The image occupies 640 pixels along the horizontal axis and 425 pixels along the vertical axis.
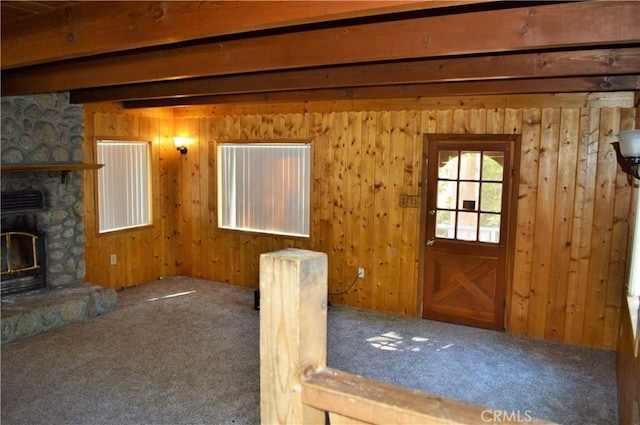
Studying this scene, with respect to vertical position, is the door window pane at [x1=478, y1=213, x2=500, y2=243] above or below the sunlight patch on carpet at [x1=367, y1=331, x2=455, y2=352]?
above

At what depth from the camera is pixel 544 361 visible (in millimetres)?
4453

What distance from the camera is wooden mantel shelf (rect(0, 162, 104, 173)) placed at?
4713 mm

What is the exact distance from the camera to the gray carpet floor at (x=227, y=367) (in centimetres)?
354

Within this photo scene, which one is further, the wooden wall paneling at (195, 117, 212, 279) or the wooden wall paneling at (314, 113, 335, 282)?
the wooden wall paneling at (195, 117, 212, 279)

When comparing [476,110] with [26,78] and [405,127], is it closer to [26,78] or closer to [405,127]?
[405,127]

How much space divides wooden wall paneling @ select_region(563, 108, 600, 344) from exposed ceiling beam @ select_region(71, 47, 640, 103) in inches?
55.0

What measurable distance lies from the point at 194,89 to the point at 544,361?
13.0 ft

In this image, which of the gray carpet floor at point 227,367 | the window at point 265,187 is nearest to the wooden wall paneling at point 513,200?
the gray carpet floor at point 227,367

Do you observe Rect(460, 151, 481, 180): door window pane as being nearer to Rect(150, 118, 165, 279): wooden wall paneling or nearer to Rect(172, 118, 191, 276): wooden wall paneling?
Rect(172, 118, 191, 276): wooden wall paneling

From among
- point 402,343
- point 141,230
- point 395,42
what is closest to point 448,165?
point 402,343

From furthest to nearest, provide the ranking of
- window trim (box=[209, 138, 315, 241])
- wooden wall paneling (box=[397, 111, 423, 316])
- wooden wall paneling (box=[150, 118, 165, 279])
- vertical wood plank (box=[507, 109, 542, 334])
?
wooden wall paneling (box=[150, 118, 165, 279]), window trim (box=[209, 138, 315, 241]), wooden wall paneling (box=[397, 111, 423, 316]), vertical wood plank (box=[507, 109, 542, 334])

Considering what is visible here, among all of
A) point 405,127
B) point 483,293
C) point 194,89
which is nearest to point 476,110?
point 405,127

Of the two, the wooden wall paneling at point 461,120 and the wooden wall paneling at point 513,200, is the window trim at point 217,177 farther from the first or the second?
the wooden wall paneling at point 513,200

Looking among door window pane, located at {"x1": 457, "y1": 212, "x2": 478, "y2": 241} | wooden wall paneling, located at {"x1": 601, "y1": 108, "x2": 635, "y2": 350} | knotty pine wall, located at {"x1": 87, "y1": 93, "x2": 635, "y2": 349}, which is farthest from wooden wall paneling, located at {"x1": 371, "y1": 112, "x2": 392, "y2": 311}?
wooden wall paneling, located at {"x1": 601, "y1": 108, "x2": 635, "y2": 350}
